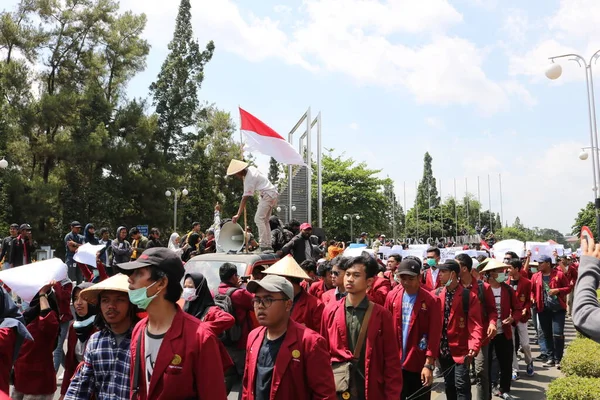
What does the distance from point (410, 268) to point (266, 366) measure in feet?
8.32

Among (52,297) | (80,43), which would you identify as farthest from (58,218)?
(52,297)

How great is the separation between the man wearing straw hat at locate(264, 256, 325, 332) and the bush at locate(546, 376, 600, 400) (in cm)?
249

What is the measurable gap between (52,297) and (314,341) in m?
2.82

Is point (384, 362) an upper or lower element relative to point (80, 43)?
lower

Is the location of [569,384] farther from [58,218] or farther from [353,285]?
[58,218]

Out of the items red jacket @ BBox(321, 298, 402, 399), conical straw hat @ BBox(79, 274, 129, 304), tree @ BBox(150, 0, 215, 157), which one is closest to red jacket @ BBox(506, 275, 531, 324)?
red jacket @ BBox(321, 298, 402, 399)

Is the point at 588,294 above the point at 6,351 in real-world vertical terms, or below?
above

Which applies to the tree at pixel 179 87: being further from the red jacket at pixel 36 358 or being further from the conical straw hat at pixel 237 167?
the red jacket at pixel 36 358

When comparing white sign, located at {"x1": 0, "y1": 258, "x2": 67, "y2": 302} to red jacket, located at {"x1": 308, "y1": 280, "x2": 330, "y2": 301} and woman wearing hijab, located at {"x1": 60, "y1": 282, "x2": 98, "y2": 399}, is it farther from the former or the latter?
red jacket, located at {"x1": 308, "y1": 280, "x2": 330, "y2": 301}

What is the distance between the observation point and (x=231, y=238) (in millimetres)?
9977

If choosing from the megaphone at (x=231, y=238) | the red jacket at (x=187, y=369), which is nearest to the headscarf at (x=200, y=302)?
the red jacket at (x=187, y=369)

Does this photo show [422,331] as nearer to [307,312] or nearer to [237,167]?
[307,312]

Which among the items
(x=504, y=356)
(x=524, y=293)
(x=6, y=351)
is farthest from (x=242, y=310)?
(x=524, y=293)

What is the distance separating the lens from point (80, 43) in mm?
34375
